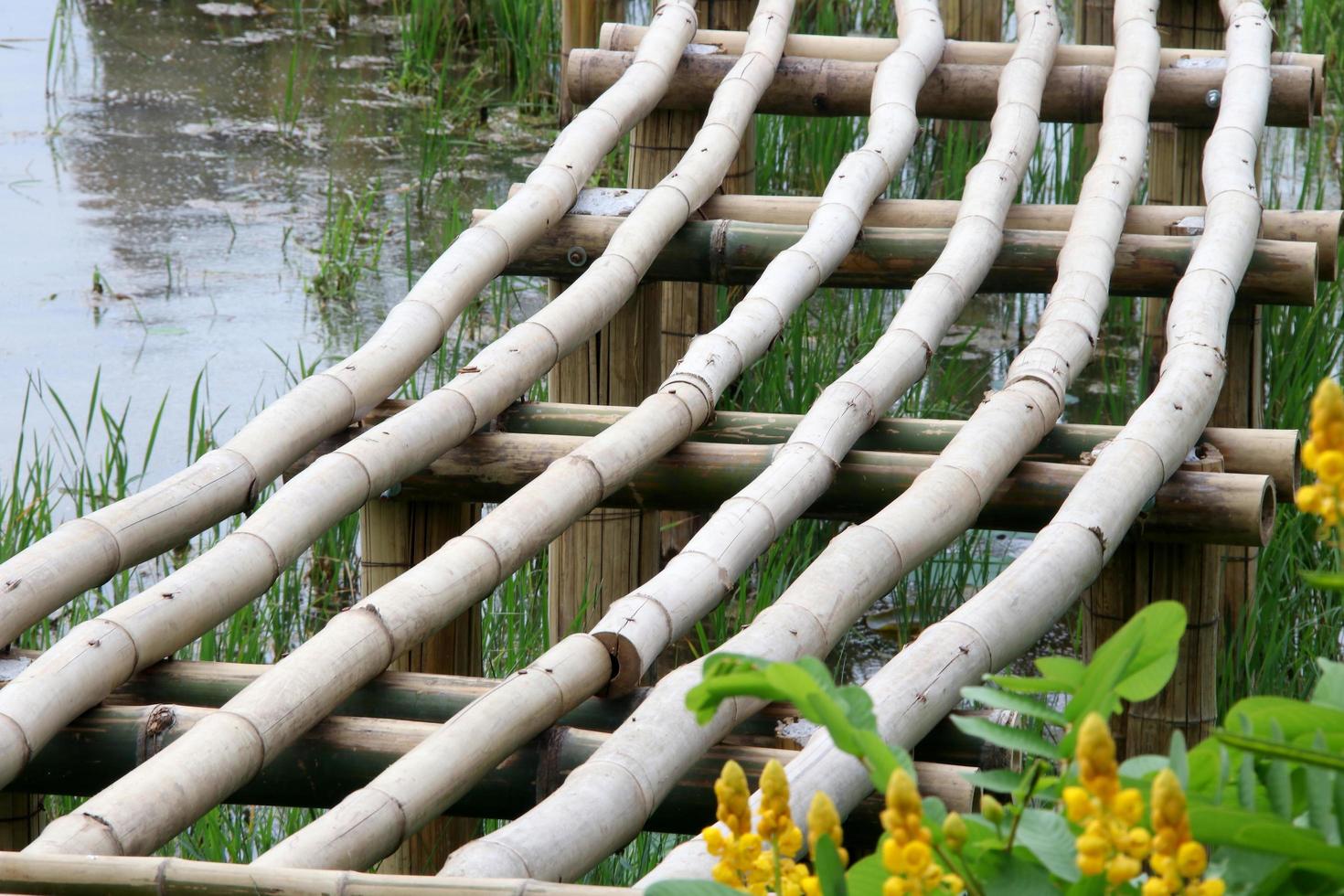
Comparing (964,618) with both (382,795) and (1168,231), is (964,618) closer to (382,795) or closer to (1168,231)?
(382,795)

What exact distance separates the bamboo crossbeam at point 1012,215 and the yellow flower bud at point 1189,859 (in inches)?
75.8

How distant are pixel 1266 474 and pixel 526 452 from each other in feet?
2.92

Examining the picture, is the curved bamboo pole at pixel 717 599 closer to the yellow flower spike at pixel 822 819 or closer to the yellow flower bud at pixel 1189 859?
the yellow flower spike at pixel 822 819

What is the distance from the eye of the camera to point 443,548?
69.1 inches

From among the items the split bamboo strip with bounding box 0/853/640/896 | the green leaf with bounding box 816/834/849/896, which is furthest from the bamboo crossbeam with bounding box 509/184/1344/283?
the green leaf with bounding box 816/834/849/896

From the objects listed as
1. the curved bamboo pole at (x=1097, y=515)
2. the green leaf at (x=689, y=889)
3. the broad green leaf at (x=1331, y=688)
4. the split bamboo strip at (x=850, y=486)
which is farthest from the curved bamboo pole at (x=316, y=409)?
the broad green leaf at (x=1331, y=688)

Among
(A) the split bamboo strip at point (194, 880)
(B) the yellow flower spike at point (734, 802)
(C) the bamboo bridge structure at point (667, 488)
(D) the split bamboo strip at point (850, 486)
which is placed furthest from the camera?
(D) the split bamboo strip at point (850, 486)

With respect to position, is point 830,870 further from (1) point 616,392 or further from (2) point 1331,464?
(1) point 616,392

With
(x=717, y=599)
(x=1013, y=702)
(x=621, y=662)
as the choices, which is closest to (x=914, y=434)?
(x=717, y=599)

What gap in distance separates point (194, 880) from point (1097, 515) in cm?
100

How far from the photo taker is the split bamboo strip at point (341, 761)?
1531 millimetres

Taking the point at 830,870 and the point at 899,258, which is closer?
the point at 830,870

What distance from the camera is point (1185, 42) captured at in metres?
3.24

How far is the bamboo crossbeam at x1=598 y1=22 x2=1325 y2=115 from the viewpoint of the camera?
280 cm
